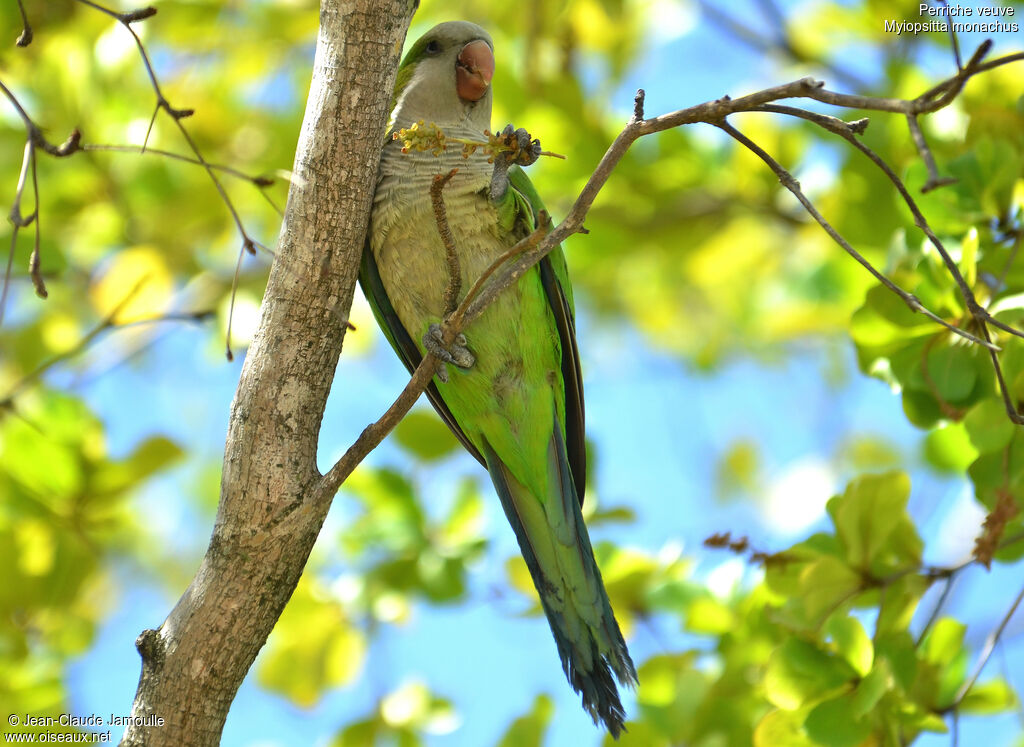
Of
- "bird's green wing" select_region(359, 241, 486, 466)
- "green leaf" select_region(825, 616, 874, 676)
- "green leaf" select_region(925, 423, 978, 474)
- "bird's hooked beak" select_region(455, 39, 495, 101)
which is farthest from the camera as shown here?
"bird's hooked beak" select_region(455, 39, 495, 101)

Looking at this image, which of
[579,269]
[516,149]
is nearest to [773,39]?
[579,269]

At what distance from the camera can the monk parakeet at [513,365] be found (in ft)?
9.61

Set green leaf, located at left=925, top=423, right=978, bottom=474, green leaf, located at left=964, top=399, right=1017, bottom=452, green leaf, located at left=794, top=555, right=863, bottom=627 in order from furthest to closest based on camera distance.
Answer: green leaf, located at left=925, top=423, right=978, bottom=474, green leaf, located at left=794, top=555, right=863, bottom=627, green leaf, located at left=964, top=399, right=1017, bottom=452

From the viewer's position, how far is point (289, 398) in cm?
231

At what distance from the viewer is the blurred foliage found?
2.73 m

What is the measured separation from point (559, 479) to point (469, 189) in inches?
41.6

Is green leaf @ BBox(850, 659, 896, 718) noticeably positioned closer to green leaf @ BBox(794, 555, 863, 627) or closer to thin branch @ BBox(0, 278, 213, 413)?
green leaf @ BBox(794, 555, 863, 627)

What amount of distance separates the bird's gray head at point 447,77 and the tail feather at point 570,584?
135cm

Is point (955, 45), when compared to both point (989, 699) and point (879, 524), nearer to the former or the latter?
point (879, 524)

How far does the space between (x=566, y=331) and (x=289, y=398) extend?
3.84 feet

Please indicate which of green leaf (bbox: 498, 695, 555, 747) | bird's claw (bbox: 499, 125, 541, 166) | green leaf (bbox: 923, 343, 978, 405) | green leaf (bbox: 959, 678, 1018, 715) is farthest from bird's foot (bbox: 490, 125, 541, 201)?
green leaf (bbox: 959, 678, 1018, 715)

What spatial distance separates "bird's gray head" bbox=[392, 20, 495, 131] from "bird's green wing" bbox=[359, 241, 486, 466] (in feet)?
2.43

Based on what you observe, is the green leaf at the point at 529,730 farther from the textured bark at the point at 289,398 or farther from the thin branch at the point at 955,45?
the thin branch at the point at 955,45

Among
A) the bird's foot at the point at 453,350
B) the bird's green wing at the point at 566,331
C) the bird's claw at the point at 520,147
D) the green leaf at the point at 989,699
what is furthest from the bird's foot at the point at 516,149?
the green leaf at the point at 989,699
